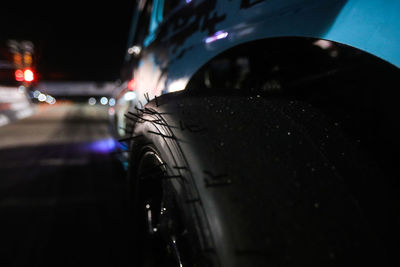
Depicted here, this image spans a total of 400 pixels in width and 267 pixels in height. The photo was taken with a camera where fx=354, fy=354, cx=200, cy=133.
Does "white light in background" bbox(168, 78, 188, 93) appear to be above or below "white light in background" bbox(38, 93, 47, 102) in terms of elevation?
below

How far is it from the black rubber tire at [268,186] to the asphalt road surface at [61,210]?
98 cm

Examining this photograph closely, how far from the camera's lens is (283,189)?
0.93 m

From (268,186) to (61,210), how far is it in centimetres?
271

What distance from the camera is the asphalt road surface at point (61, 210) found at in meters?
2.35

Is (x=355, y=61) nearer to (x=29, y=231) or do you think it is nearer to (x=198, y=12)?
(x=198, y=12)

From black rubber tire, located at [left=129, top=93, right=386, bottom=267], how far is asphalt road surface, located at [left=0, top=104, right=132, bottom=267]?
98 cm

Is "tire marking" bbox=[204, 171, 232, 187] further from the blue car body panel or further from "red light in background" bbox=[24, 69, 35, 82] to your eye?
"red light in background" bbox=[24, 69, 35, 82]

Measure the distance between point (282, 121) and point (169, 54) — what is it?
126 centimetres

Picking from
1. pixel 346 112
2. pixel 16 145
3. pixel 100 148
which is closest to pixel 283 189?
pixel 346 112

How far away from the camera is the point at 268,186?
0.94 meters

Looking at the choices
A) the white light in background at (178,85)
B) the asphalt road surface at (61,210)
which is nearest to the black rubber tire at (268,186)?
the white light in background at (178,85)

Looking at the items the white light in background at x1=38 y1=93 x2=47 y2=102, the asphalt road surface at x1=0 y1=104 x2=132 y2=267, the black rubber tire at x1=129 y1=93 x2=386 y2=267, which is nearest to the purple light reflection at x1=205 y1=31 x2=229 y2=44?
the black rubber tire at x1=129 y1=93 x2=386 y2=267

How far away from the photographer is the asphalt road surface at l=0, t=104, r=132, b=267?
235 centimetres

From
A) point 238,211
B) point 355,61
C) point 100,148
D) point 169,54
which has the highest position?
point 100,148
